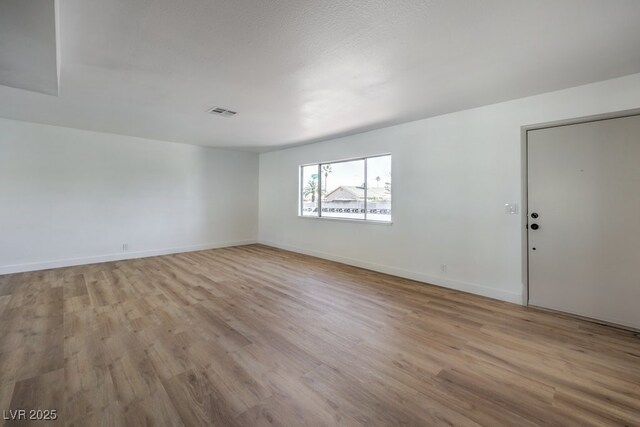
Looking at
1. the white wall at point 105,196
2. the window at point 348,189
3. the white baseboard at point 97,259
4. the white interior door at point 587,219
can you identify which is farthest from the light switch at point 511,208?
the white baseboard at point 97,259

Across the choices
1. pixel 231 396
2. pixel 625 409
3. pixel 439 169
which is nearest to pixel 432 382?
pixel 625 409

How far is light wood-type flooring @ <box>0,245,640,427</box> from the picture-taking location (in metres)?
1.59

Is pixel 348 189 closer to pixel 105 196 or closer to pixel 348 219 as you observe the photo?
pixel 348 219

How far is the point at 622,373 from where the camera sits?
1.96m

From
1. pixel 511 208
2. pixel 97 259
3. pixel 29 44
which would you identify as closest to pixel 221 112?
pixel 29 44

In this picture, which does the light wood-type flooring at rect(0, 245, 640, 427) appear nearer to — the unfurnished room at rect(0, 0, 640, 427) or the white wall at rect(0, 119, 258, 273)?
the unfurnished room at rect(0, 0, 640, 427)

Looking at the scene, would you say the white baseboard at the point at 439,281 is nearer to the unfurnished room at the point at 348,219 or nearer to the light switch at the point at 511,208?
the unfurnished room at the point at 348,219

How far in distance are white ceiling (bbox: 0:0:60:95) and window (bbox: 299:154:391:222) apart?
4.13 m

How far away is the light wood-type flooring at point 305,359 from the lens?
1.59 m

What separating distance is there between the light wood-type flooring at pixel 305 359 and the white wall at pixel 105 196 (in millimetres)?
1346

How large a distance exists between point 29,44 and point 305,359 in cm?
320

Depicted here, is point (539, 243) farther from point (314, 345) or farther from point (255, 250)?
point (255, 250)

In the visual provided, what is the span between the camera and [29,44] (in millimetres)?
1962

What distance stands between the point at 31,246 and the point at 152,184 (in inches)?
85.6
